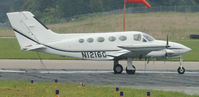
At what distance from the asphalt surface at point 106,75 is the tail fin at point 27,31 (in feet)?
6.85

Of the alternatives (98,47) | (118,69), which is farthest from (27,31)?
(118,69)

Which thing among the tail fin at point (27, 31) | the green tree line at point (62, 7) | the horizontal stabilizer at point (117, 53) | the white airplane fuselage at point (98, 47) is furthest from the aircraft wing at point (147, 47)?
the green tree line at point (62, 7)

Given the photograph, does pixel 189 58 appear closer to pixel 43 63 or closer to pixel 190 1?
pixel 43 63

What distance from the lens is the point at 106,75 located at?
32844 millimetres

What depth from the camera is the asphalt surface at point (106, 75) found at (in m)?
27.8

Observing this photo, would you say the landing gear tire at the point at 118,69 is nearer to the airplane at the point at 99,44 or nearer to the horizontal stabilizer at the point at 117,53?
the airplane at the point at 99,44

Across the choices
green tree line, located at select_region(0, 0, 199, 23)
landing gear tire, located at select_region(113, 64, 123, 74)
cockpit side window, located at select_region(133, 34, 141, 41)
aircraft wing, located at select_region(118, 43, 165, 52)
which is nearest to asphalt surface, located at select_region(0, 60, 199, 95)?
landing gear tire, located at select_region(113, 64, 123, 74)

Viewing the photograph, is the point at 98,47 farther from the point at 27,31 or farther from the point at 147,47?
the point at 27,31

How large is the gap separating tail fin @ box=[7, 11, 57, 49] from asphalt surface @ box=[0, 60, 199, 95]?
2.09 m

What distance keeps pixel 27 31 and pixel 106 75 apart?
6271mm

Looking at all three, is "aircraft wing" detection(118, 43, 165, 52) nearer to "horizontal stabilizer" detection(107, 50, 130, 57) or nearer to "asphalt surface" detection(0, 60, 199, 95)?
"horizontal stabilizer" detection(107, 50, 130, 57)

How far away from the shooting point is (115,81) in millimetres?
29188

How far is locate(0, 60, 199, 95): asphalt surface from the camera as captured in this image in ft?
91.2

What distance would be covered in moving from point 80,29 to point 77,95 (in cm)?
8174
